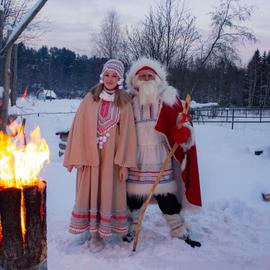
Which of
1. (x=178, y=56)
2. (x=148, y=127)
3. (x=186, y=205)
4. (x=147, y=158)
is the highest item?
(x=178, y=56)

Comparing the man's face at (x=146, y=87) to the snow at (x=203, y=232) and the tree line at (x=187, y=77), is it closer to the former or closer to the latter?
the snow at (x=203, y=232)

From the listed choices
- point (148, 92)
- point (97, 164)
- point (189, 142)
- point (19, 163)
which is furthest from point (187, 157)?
point (19, 163)

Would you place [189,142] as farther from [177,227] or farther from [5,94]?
[5,94]

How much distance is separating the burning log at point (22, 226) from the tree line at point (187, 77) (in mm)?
9966

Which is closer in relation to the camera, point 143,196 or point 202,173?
point 143,196

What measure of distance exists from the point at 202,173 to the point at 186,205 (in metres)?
2.76

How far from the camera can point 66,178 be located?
616 cm

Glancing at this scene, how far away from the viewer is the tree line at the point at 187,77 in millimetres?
12779

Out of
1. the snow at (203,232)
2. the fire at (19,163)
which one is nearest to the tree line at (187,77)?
the snow at (203,232)

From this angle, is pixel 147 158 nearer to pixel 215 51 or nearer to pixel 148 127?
pixel 148 127

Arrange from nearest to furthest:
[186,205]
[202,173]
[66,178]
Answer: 1. [186,205]
2. [66,178]
3. [202,173]

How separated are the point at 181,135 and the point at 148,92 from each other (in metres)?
0.57

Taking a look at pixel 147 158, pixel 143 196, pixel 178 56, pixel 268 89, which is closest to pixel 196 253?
pixel 143 196

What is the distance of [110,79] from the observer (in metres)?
3.75
